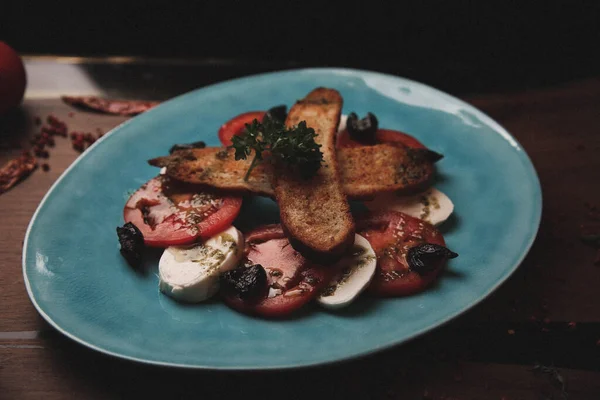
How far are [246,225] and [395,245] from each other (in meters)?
0.72

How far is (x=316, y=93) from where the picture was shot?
11.1 ft

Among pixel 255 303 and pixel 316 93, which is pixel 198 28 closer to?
pixel 316 93

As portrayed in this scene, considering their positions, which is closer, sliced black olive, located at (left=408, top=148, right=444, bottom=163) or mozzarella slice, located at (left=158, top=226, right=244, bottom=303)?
mozzarella slice, located at (left=158, top=226, right=244, bottom=303)

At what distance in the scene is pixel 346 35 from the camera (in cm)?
484

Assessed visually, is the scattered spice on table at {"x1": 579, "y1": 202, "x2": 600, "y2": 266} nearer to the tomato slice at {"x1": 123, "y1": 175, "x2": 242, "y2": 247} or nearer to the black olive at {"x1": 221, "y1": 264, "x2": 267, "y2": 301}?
the black olive at {"x1": 221, "y1": 264, "x2": 267, "y2": 301}

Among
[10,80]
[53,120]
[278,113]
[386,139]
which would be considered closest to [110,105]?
[53,120]

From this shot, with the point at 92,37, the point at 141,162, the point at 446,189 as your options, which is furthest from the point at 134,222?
the point at 92,37

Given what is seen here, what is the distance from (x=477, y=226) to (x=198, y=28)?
3141 millimetres

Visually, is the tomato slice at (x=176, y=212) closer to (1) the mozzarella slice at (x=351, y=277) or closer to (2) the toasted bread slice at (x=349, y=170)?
(2) the toasted bread slice at (x=349, y=170)

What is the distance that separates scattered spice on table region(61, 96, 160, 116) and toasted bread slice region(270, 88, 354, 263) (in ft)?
4.14

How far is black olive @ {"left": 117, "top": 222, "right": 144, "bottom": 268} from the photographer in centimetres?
257

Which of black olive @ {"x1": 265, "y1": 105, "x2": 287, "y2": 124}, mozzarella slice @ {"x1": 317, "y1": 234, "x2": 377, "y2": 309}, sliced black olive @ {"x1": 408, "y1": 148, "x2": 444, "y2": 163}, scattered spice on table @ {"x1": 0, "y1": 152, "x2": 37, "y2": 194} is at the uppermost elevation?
sliced black olive @ {"x1": 408, "y1": 148, "x2": 444, "y2": 163}

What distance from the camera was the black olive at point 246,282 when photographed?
230 cm

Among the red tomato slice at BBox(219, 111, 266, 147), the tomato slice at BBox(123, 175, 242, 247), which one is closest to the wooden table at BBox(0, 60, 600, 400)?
the tomato slice at BBox(123, 175, 242, 247)
